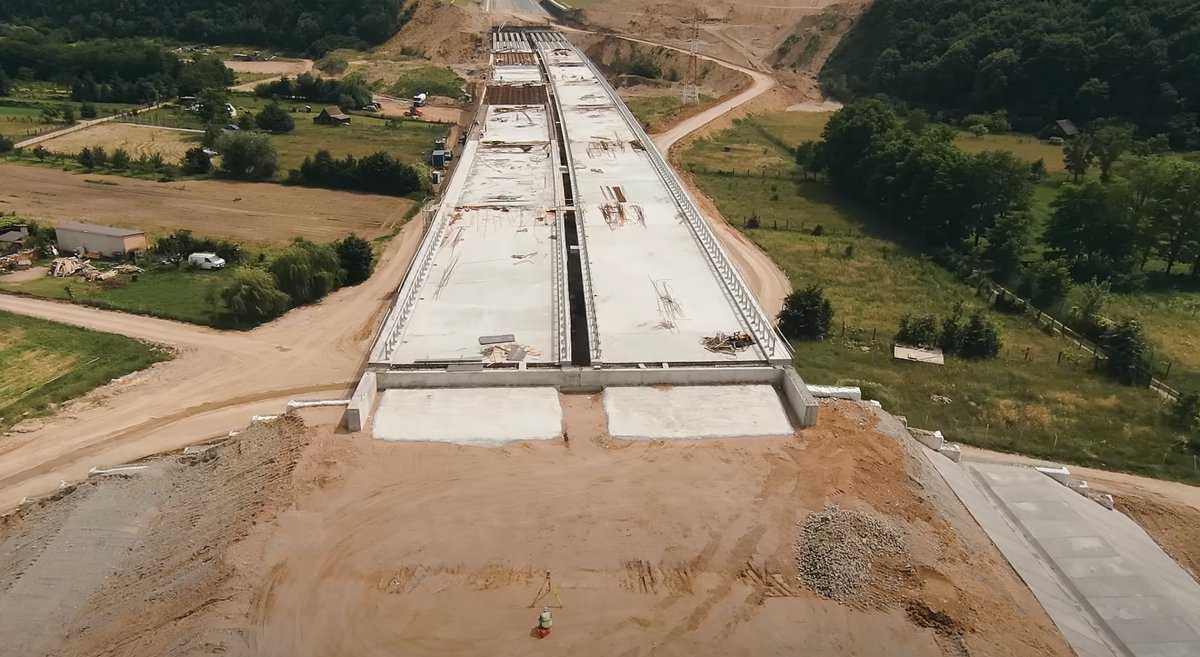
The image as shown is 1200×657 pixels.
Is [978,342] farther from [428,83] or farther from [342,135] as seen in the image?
[428,83]

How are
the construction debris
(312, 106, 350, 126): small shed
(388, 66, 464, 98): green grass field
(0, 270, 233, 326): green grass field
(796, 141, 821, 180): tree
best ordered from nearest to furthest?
the construction debris, (0, 270, 233, 326): green grass field, (796, 141, 821, 180): tree, (312, 106, 350, 126): small shed, (388, 66, 464, 98): green grass field

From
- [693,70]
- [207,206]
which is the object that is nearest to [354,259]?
[207,206]

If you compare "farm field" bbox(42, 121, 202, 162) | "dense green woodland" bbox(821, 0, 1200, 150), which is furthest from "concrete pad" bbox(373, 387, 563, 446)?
"dense green woodland" bbox(821, 0, 1200, 150)

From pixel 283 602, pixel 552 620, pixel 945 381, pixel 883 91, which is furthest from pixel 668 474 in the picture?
pixel 883 91

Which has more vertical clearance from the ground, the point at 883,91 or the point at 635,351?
the point at 883,91

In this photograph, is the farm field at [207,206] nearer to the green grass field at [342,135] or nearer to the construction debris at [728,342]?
the green grass field at [342,135]

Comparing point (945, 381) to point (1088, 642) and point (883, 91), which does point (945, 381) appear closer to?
point (1088, 642)

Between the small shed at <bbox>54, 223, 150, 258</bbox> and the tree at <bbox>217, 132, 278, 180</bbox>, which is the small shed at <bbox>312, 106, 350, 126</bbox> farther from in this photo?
the small shed at <bbox>54, 223, 150, 258</bbox>
